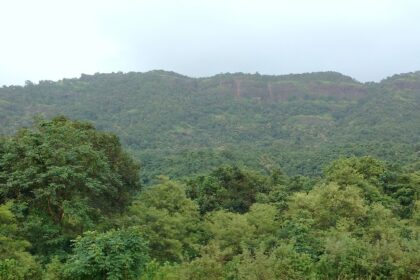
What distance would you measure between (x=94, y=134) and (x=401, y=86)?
11157 centimetres

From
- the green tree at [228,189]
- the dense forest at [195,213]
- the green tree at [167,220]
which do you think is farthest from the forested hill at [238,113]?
the green tree at [167,220]

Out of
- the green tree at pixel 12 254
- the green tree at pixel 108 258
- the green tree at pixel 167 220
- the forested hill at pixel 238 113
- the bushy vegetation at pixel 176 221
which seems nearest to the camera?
the green tree at pixel 108 258

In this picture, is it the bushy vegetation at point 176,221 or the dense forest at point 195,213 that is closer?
the bushy vegetation at point 176,221

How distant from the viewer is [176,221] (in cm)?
2530

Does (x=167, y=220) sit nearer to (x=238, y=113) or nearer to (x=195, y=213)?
(x=195, y=213)

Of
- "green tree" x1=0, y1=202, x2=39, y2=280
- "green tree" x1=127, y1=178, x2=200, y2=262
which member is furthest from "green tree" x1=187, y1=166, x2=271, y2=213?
"green tree" x1=0, y1=202, x2=39, y2=280

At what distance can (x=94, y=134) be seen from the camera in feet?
82.9

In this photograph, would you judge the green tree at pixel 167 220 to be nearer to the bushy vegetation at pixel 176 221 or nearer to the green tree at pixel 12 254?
the bushy vegetation at pixel 176 221

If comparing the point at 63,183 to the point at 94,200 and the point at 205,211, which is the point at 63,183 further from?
the point at 205,211

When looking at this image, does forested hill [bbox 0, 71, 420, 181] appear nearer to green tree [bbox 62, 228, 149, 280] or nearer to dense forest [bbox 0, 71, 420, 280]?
dense forest [bbox 0, 71, 420, 280]

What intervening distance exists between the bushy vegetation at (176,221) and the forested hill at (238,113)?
96.9 ft

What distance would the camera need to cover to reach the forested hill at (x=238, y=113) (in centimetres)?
7444

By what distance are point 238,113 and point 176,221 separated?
9563 centimetres

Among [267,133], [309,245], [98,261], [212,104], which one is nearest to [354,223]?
[309,245]
